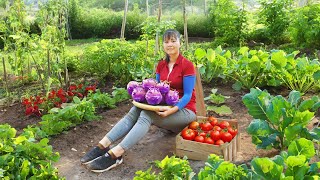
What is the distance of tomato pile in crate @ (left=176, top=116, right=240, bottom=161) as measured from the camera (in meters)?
4.01

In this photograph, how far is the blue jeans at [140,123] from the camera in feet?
13.5

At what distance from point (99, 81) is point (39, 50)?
1.41 metres

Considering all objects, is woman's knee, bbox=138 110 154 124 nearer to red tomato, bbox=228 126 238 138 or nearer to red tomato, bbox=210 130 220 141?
red tomato, bbox=210 130 220 141

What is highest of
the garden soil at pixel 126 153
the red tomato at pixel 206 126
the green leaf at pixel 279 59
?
the green leaf at pixel 279 59

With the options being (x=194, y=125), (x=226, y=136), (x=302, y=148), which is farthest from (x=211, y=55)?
(x=302, y=148)

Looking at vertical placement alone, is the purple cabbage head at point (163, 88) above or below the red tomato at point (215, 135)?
above

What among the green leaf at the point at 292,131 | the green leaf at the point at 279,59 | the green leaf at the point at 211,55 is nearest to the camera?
the green leaf at the point at 292,131

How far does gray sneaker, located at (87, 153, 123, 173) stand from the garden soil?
37 millimetres

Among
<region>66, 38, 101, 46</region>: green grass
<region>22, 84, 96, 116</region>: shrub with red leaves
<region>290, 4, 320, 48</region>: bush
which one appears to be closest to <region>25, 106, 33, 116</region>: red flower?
<region>22, 84, 96, 116</region>: shrub with red leaves

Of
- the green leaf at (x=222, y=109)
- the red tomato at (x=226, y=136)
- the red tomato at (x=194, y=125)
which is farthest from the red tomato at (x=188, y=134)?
the green leaf at (x=222, y=109)

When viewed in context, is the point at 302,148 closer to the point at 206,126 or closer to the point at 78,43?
the point at 206,126

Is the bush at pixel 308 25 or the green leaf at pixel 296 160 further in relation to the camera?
the bush at pixel 308 25

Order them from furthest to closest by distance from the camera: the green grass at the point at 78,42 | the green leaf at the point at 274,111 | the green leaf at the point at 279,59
→ the green grass at the point at 78,42 < the green leaf at the point at 279,59 < the green leaf at the point at 274,111

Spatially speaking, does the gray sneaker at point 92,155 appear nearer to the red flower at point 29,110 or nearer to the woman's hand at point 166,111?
the woman's hand at point 166,111
